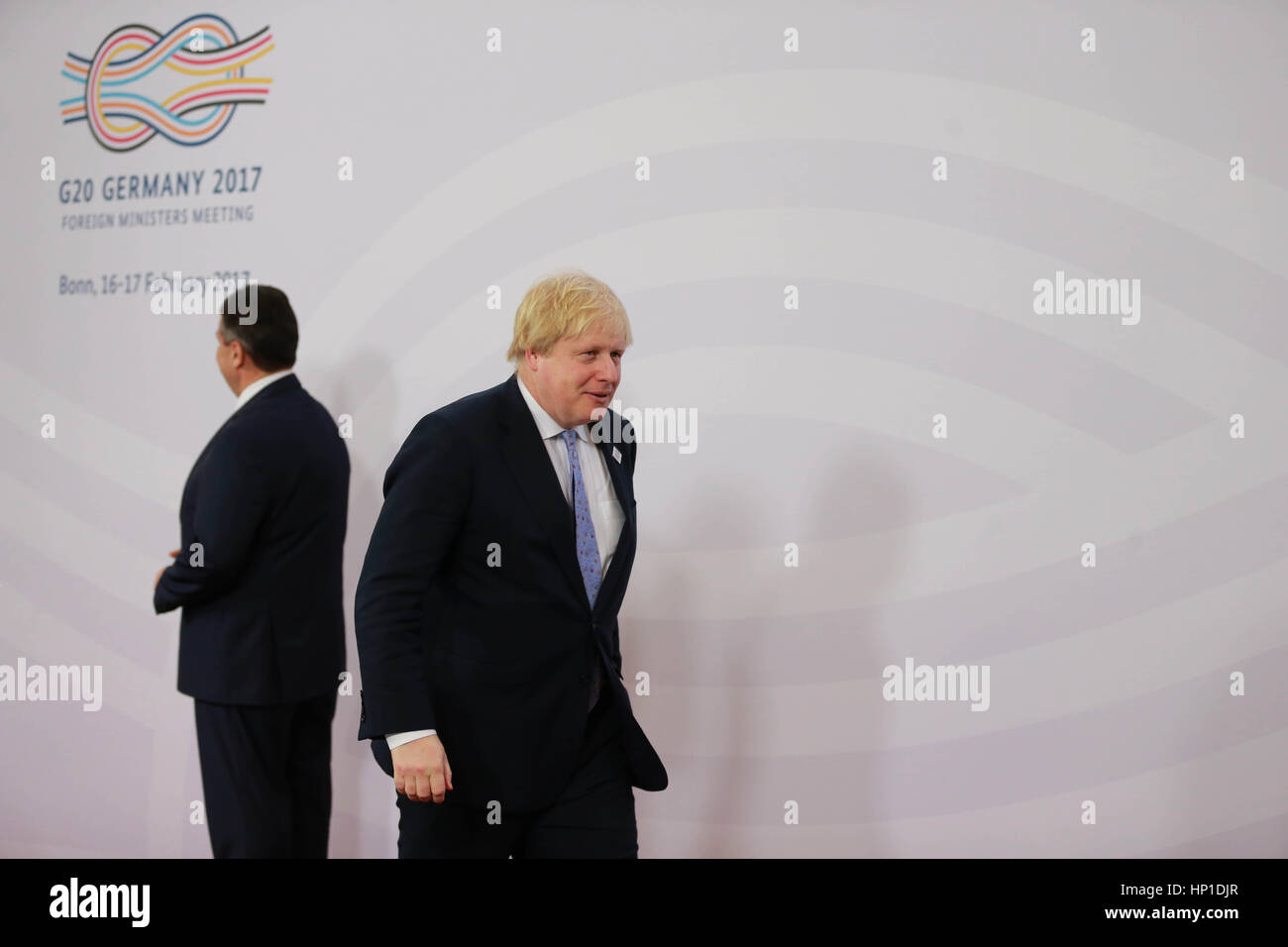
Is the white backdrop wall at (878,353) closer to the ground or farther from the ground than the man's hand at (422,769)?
farther from the ground

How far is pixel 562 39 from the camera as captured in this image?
3055mm

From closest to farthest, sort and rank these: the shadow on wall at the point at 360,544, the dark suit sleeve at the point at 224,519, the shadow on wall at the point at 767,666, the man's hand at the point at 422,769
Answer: the man's hand at the point at 422,769, the dark suit sleeve at the point at 224,519, the shadow on wall at the point at 767,666, the shadow on wall at the point at 360,544

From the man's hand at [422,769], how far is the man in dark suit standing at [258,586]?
0.85 m

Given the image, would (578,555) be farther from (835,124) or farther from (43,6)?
(43,6)

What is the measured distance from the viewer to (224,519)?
2.52m

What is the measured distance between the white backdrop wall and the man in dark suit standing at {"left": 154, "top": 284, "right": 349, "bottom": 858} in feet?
1.67

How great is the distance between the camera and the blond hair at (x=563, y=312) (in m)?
2.04

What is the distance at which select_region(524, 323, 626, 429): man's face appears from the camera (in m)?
2.05

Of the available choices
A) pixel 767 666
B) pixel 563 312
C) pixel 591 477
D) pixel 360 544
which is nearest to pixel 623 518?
pixel 591 477

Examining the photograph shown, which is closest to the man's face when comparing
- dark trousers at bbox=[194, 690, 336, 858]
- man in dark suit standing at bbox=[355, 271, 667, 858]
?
man in dark suit standing at bbox=[355, 271, 667, 858]

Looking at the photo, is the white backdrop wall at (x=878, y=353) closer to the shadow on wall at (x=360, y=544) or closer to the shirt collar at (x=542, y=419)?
the shadow on wall at (x=360, y=544)

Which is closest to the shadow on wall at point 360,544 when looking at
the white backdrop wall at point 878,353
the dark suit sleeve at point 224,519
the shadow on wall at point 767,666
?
the white backdrop wall at point 878,353

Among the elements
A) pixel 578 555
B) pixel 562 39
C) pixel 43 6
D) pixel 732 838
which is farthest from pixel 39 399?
pixel 732 838

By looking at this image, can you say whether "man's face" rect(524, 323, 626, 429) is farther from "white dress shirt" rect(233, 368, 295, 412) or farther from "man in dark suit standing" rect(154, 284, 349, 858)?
"white dress shirt" rect(233, 368, 295, 412)
